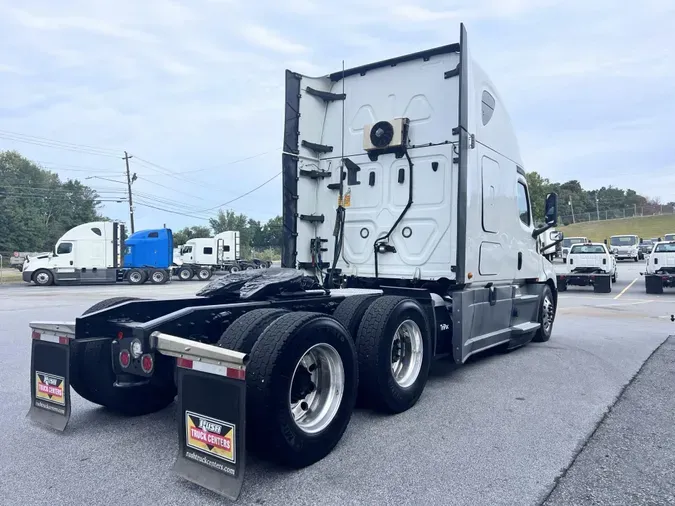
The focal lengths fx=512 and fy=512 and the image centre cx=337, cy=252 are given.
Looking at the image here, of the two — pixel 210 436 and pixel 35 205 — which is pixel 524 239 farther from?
pixel 35 205

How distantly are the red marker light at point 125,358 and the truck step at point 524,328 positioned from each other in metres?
5.25

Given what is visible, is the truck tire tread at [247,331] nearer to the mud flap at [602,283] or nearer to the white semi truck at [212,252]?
the mud flap at [602,283]

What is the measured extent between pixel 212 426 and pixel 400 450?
152 cm

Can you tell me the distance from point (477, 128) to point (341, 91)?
77.3 inches

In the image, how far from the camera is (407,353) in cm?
521

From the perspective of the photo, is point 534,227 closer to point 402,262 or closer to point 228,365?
point 402,262

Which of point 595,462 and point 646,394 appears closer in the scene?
point 595,462

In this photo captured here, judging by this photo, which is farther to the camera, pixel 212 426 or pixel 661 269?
pixel 661 269

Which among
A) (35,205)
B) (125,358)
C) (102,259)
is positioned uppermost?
(35,205)

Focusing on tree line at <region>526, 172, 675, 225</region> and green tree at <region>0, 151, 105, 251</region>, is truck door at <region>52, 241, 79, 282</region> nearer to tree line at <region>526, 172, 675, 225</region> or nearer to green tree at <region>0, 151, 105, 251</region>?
green tree at <region>0, 151, 105, 251</region>

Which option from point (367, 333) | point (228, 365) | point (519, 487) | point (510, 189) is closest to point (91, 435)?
→ point (228, 365)

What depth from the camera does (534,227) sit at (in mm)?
8234

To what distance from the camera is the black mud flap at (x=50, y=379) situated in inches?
161

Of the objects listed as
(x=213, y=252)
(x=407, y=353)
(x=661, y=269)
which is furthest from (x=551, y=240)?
(x=213, y=252)
